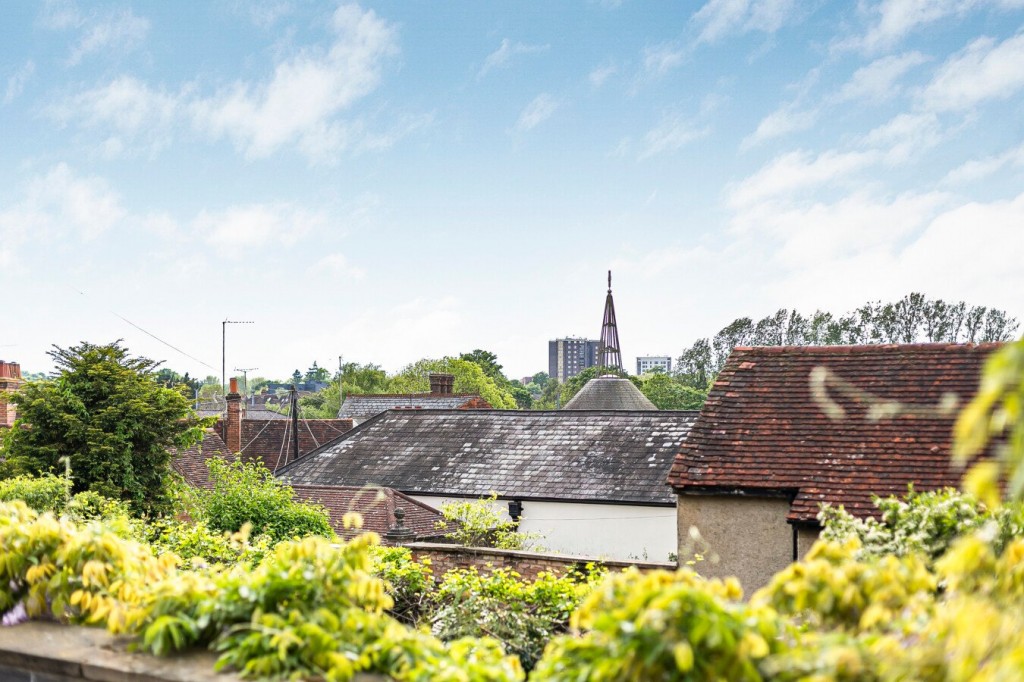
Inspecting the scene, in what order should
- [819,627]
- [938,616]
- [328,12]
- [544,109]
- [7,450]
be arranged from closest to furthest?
[938,616] → [819,627] → [7,450] → [328,12] → [544,109]

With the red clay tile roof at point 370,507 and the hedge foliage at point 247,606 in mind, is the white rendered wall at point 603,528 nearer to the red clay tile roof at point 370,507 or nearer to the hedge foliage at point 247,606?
the red clay tile roof at point 370,507

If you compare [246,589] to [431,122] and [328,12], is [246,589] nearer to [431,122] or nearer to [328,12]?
[328,12]

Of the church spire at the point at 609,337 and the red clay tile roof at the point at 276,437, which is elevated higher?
the church spire at the point at 609,337

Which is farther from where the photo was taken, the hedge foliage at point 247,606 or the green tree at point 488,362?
the green tree at point 488,362

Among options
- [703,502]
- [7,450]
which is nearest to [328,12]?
[7,450]

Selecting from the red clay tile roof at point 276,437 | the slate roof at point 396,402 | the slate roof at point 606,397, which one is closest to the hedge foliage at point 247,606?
the slate roof at point 606,397

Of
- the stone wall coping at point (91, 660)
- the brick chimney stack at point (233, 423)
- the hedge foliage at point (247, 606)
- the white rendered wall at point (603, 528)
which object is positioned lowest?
the white rendered wall at point (603, 528)

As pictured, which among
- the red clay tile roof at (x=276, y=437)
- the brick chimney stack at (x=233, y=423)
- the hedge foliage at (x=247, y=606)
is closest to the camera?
the hedge foliage at (x=247, y=606)

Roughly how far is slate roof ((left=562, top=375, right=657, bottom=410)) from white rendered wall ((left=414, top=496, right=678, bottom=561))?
30.9 ft

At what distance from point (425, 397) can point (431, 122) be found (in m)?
22.2

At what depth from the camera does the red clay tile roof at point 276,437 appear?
4225 centimetres

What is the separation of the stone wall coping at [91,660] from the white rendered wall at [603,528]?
20.1m

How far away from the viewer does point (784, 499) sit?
13.5 meters

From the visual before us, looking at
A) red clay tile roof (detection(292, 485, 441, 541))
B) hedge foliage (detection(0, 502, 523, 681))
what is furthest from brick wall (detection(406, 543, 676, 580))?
hedge foliage (detection(0, 502, 523, 681))
